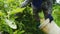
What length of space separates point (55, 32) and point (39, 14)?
24cm

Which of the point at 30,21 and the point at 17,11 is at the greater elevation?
the point at 17,11

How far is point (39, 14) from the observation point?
1841 millimetres

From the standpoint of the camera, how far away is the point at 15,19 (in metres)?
1.80

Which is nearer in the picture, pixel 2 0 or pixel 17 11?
pixel 17 11

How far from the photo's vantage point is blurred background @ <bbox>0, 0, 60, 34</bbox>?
1.62 meters

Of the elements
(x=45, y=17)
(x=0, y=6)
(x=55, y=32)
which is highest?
(x=0, y=6)

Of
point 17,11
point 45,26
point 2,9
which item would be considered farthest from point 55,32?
point 2,9

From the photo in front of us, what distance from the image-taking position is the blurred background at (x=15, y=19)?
1616mm

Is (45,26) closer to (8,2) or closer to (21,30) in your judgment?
(21,30)

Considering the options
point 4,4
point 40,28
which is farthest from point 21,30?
point 4,4

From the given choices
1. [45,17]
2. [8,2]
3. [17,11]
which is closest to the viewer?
[17,11]

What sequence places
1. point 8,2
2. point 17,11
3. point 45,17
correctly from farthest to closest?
point 8,2 < point 45,17 < point 17,11

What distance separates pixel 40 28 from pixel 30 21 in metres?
0.17

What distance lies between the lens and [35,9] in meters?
1.74
